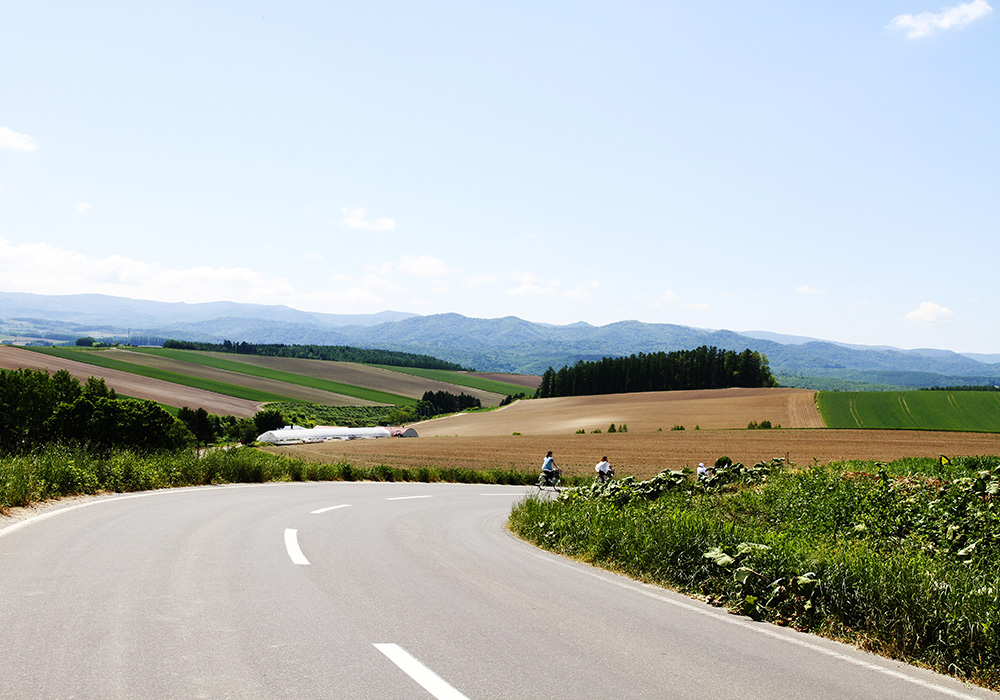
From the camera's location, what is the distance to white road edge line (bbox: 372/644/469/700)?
4.47m

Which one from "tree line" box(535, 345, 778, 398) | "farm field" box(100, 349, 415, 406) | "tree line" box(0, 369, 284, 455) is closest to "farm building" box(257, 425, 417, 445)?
"tree line" box(0, 369, 284, 455)

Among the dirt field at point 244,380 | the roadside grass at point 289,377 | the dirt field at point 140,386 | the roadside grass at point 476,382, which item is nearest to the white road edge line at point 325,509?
the dirt field at point 140,386

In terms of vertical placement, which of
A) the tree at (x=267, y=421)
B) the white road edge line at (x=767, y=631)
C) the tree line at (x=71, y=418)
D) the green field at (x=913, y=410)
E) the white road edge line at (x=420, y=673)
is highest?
the white road edge line at (x=420, y=673)

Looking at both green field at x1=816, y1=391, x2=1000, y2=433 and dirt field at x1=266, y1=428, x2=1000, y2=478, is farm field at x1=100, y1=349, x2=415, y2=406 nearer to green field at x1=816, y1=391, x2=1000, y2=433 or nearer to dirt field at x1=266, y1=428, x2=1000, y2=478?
dirt field at x1=266, y1=428, x2=1000, y2=478

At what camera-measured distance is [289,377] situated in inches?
5438

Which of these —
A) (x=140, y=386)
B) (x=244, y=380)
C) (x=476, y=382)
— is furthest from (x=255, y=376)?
(x=476, y=382)

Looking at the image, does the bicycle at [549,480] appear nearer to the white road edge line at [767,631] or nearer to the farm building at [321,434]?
the white road edge line at [767,631]

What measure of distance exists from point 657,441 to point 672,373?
70.7 m

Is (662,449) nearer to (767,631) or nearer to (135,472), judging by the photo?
(135,472)

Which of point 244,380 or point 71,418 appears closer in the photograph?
point 71,418

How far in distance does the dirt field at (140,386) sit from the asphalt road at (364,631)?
8275cm

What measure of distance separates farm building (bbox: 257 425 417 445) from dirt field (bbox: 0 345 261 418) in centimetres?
1611

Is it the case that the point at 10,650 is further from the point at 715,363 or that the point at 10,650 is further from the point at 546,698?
the point at 715,363

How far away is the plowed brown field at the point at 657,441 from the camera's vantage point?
45.7m
